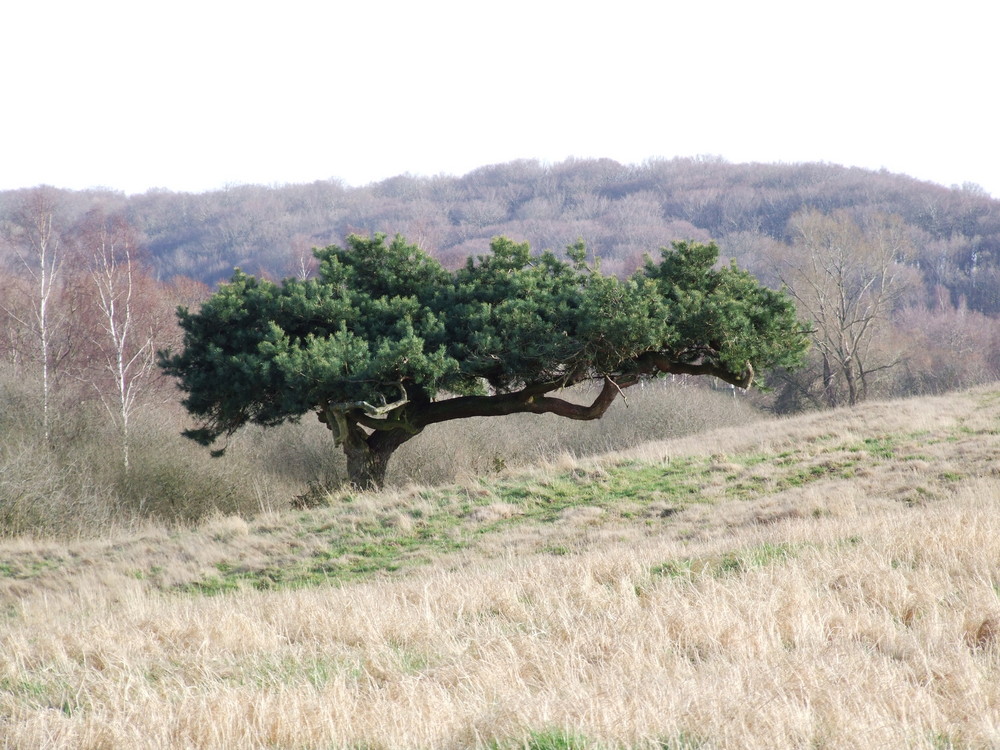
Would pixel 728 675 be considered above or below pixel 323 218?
below

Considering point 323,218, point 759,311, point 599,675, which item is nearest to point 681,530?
point 759,311

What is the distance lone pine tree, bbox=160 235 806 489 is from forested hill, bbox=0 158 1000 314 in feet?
125

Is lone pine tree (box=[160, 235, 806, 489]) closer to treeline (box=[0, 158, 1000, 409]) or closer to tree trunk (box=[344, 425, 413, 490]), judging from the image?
tree trunk (box=[344, 425, 413, 490])

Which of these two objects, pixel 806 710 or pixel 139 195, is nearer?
pixel 806 710

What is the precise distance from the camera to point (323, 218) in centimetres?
8131

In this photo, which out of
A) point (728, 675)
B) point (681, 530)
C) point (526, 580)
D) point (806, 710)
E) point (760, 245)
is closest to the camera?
point (806, 710)

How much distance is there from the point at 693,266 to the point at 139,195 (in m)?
86.0

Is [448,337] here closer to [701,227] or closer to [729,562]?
[729,562]

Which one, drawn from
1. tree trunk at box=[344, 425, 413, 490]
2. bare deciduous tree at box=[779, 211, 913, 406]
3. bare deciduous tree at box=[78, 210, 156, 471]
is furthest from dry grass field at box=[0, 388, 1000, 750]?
bare deciduous tree at box=[779, 211, 913, 406]

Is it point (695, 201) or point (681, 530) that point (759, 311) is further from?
point (695, 201)

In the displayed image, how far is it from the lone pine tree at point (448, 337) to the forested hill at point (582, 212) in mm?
38065

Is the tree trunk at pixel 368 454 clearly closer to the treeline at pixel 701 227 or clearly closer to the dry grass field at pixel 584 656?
the dry grass field at pixel 584 656

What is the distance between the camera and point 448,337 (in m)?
18.0

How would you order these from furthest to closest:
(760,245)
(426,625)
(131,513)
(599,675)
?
(760,245)
(131,513)
(426,625)
(599,675)
